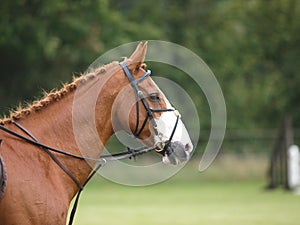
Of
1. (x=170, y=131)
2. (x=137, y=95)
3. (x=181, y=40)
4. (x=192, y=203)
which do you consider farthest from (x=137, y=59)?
(x=181, y=40)

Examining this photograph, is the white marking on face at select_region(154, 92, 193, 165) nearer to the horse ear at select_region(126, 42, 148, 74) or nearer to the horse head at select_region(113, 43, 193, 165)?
the horse head at select_region(113, 43, 193, 165)

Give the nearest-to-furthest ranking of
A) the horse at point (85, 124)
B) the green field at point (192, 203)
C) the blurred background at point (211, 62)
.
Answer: the horse at point (85, 124), the green field at point (192, 203), the blurred background at point (211, 62)

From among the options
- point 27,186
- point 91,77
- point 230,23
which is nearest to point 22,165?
point 27,186

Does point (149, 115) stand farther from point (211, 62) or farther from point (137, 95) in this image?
point (211, 62)

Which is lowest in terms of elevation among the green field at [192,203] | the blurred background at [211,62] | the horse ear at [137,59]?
the horse ear at [137,59]

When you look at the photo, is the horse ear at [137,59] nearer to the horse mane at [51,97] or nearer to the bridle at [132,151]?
the bridle at [132,151]

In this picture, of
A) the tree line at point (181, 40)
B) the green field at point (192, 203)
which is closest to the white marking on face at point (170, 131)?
the green field at point (192, 203)

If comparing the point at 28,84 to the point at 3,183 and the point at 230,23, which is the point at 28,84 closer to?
the point at 230,23

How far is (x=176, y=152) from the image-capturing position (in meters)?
6.43

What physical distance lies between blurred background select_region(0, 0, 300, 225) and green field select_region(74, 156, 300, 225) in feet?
0.16

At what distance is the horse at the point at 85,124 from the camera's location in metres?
6.13

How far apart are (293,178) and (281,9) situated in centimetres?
1586

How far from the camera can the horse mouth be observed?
641 centimetres

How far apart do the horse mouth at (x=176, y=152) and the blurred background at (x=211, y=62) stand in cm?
886
